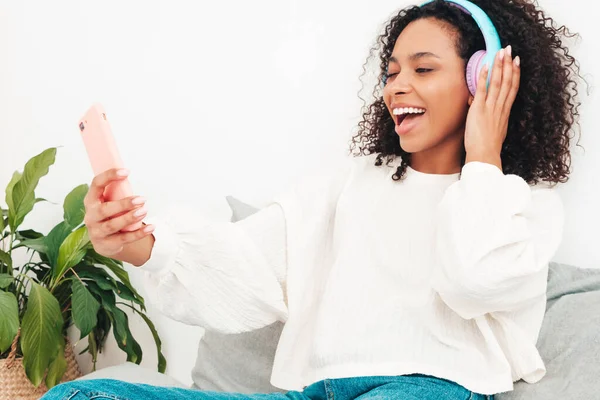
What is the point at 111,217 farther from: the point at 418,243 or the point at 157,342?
the point at 157,342

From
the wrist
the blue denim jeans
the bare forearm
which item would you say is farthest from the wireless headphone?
the bare forearm

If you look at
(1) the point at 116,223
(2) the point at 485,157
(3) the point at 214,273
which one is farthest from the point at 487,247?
(1) the point at 116,223

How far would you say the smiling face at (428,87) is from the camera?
1258 mm

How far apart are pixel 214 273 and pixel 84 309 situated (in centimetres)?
66

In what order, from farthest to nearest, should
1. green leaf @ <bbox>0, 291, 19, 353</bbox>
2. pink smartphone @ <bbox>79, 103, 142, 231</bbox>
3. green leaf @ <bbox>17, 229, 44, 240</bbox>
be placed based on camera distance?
green leaf @ <bbox>17, 229, 44, 240</bbox>
green leaf @ <bbox>0, 291, 19, 353</bbox>
pink smartphone @ <bbox>79, 103, 142, 231</bbox>

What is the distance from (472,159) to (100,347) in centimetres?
129

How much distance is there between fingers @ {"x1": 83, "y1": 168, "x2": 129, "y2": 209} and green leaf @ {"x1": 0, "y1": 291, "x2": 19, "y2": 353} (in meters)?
0.70

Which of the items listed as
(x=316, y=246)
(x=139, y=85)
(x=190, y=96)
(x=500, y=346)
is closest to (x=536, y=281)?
(x=500, y=346)

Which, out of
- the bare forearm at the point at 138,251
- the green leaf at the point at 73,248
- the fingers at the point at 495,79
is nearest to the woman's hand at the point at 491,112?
the fingers at the point at 495,79

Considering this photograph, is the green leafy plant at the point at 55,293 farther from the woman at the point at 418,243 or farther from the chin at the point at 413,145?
the chin at the point at 413,145

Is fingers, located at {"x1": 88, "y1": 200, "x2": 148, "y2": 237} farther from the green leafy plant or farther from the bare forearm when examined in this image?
the green leafy plant

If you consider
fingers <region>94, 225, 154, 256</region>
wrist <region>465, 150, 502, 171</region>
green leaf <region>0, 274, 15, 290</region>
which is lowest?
green leaf <region>0, 274, 15, 290</region>

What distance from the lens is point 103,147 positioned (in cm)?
98

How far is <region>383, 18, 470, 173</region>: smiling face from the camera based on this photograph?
4.13 feet
